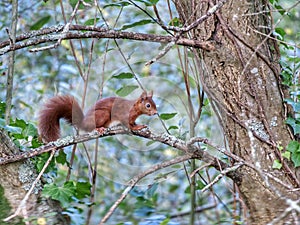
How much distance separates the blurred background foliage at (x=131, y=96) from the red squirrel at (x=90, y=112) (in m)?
0.05

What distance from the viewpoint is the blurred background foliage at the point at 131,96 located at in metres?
1.76

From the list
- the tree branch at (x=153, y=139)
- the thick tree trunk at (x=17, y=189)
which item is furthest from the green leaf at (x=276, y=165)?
the thick tree trunk at (x=17, y=189)

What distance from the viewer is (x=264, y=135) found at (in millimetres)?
1515

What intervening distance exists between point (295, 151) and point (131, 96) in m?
0.69

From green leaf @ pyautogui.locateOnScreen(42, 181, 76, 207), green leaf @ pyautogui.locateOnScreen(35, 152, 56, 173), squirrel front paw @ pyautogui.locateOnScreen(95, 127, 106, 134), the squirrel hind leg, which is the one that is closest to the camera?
green leaf @ pyautogui.locateOnScreen(42, 181, 76, 207)

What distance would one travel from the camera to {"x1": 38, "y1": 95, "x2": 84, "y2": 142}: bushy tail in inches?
72.7

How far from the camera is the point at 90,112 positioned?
5.92ft

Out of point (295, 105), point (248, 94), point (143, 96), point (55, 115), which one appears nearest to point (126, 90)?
point (143, 96)

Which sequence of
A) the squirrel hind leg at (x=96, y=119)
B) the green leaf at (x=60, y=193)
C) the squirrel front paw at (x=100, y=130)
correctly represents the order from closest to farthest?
the green leaf at (x=60, y=193), the squirrel front paw at (x=100, y=130), the squirrel hind leg at (x=96, y=119)

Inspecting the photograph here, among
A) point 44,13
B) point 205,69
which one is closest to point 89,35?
point 205,69

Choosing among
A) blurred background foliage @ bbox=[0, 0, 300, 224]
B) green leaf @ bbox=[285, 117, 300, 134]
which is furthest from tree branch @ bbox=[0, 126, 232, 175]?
green leaf @ bbox=[285, 117, 300, 134]

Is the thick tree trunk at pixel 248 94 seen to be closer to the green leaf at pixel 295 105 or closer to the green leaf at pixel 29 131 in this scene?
the green leaf at pixel 295 105

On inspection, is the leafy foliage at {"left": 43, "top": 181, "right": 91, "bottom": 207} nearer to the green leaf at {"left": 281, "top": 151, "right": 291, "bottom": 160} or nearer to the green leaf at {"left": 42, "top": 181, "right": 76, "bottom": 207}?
the green leaf at {"left": 42, "top": 181, "right": 76, "bottom": 207}

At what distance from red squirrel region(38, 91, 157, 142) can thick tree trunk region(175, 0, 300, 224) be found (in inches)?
14.8
